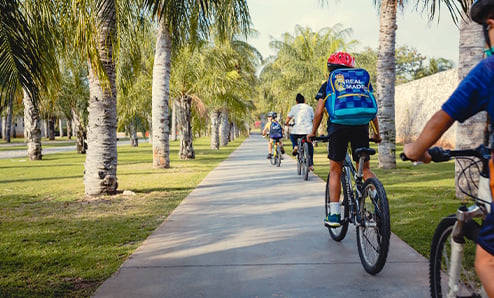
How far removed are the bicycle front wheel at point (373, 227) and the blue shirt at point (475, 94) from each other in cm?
195

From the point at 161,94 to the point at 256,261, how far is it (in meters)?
11.1

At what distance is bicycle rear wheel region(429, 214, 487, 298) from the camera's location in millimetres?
2295

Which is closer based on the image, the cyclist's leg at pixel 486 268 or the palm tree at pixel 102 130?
the cyclist's leg at pixel 486 268

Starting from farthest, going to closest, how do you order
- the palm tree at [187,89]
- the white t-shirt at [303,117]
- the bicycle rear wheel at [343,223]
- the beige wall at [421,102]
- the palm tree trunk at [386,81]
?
the beige wall at [421,102] → the palm tree at [187,89] → the palm tree trunk at [386,81] → the white t-shirt at [303,117] → the bicycle rear wheel at [343,223]

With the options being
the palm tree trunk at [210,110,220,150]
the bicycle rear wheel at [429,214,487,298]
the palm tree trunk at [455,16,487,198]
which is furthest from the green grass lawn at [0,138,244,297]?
the palm tree trunk at [210,110,220,150]

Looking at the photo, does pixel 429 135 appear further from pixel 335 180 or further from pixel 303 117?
pixel 303 117

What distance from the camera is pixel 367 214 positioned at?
4.26 metres

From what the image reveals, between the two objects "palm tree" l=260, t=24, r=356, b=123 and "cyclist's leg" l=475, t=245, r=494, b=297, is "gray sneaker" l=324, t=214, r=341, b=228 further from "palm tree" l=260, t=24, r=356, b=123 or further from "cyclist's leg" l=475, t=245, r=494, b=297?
"palm tree" l=260, t=24, r=356, b=123

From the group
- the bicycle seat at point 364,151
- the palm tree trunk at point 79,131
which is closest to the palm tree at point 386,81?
the bicycle seat at point 364,151

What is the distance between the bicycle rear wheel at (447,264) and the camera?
229 centimetres

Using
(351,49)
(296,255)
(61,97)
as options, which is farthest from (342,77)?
(351,49)

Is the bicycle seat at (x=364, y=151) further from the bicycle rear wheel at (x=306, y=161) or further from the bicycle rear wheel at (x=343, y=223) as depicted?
the bicycle rear wheel at (x=306, y=161)

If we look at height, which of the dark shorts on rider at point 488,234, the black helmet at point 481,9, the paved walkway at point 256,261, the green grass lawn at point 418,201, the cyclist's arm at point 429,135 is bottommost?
the paved walkway at point 256,261

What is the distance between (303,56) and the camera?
97.3ft
